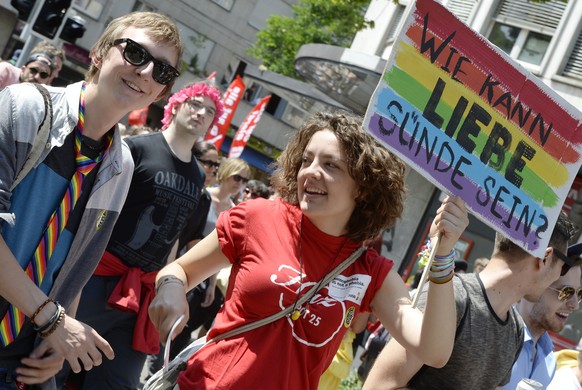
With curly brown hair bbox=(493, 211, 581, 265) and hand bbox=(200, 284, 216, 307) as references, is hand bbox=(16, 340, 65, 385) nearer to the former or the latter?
curly brown hair bbox=(493, 211, 581, 265)

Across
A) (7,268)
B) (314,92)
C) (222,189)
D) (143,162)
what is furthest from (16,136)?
(314,92)

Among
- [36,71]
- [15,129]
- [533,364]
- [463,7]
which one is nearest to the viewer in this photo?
[15,129]

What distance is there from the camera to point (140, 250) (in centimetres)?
446

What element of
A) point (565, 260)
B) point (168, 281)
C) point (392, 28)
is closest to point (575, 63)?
point (392, 28)

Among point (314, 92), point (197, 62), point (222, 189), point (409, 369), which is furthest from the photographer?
point (197, 62)

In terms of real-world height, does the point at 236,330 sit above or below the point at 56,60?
below

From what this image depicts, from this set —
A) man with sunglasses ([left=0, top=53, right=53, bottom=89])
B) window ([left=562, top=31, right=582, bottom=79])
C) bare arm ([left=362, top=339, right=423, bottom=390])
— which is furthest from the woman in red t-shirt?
window ([left=562, top=31, right=582, bottom=79])

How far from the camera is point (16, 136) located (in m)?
2.38

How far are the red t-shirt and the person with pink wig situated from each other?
1.51m

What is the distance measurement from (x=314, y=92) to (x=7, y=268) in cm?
1765

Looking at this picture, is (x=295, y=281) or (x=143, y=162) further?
(x=143, y=162)

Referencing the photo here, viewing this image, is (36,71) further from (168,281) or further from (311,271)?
(311,271)

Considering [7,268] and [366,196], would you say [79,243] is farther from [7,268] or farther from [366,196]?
[366,196]

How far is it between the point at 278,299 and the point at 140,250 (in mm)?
1880
